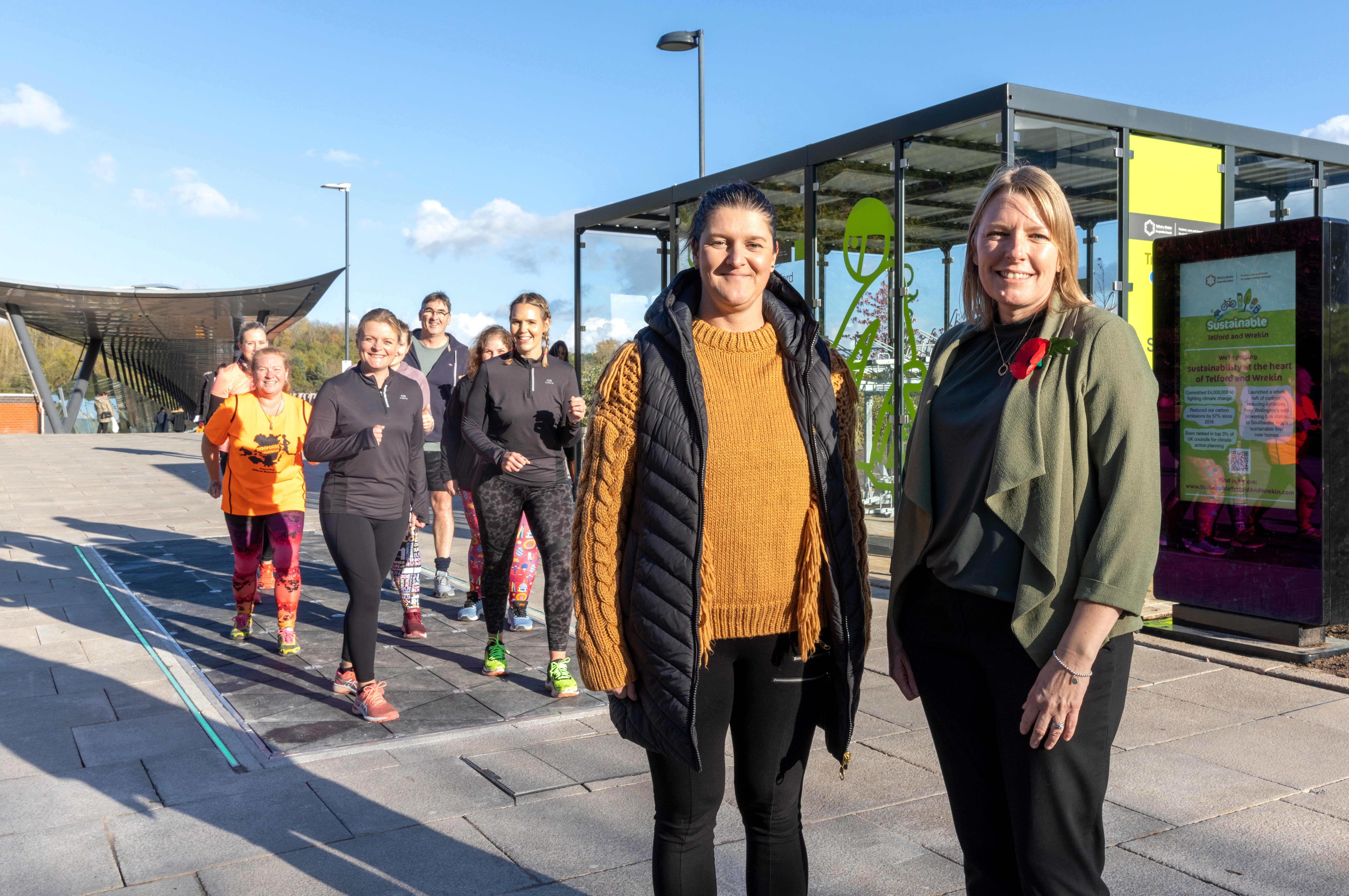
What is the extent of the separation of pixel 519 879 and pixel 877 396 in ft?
21.7

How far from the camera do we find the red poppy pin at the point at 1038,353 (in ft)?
6.33

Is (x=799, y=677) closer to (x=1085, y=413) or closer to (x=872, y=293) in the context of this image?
(x=1085, y=413)

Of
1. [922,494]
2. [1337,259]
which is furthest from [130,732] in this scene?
[1337,259]

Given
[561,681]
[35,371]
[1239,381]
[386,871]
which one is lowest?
[386,871]

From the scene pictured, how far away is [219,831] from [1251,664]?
469 centimetres

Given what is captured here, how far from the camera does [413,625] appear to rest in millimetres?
6211

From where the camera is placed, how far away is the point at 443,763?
4.04 m

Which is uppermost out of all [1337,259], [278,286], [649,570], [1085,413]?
[278,286]

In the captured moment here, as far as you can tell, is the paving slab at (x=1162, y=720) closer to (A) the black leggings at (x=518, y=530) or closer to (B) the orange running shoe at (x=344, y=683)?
(A) the black leggings at (x=518, y=530)

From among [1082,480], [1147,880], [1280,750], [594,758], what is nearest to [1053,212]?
[1082,480]

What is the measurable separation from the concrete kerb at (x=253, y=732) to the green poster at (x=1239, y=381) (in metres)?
3.72

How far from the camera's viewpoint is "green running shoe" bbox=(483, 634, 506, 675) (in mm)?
5359

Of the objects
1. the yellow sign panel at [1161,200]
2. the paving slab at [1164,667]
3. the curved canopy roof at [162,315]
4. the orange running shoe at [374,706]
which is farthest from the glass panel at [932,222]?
the curved canopy roof at [162,315]

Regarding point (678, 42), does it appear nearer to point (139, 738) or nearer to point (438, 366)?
point (438, 366)
